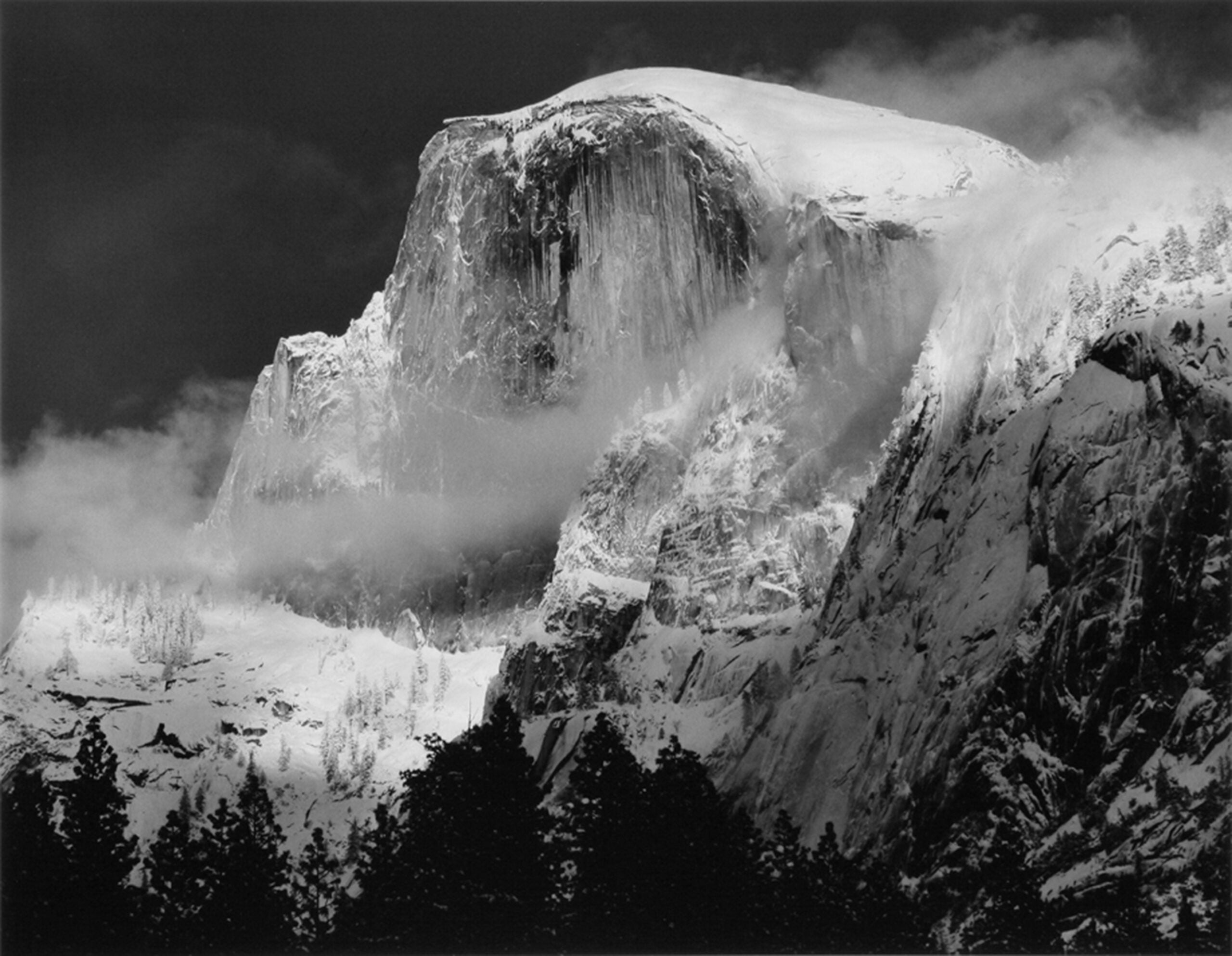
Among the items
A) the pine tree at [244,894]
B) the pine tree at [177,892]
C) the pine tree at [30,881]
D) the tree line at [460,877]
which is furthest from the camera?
the pine tree at [244,894]

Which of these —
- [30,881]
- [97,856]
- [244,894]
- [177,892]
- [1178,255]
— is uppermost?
[1178,255]

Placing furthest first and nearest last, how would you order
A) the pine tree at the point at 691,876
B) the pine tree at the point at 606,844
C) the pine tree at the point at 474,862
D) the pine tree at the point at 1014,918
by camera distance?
the pine tree at the point at 1014,918
the pine tree at the point at 691,876
the pine tree at the point at 606,844
the pine tree at the point at 474,862

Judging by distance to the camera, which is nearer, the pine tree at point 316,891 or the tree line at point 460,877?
the tree line at point 460,877

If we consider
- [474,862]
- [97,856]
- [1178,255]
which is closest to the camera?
[97,856]

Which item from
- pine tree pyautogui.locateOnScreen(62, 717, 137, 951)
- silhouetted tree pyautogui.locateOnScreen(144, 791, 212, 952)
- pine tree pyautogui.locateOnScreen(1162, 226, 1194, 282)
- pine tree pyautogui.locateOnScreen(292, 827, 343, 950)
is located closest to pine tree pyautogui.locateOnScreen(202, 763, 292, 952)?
silhouetted tree pyautogui.locateOnScreen(144, 791, 212, 952)

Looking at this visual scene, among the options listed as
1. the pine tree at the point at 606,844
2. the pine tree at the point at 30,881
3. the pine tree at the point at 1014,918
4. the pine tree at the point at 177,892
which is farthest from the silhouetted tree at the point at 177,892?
the pine tree at the point at 1014,918

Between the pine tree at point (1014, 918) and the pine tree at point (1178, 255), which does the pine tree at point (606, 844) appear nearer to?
the pine tree at point (1014, 918)

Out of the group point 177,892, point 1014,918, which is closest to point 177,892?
point 177,892

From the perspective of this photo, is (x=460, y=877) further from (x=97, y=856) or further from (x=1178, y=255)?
(x=1178, y=255)

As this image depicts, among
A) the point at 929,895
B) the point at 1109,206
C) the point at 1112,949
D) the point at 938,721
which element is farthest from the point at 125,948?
the point at 1109,206
